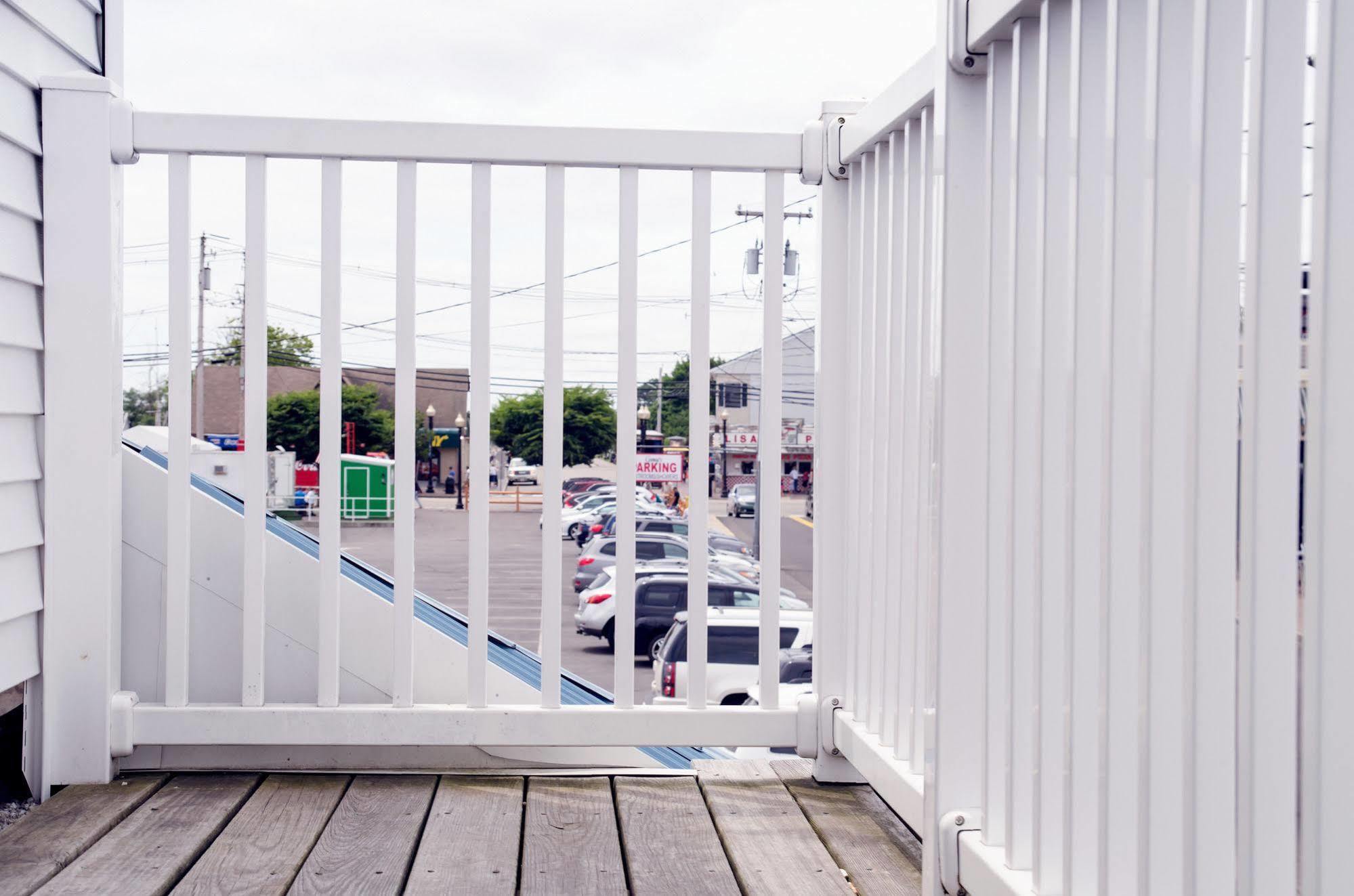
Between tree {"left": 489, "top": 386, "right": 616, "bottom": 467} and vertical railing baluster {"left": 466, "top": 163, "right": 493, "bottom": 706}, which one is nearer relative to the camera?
vertical railing baluster {"left": 466, "top": 163, "right": 493, "bottom": 706}

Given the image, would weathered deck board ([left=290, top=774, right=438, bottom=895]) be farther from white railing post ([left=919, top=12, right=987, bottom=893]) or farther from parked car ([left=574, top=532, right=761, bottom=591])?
parked car ([left=574, top=532, right=761, bottom=591])

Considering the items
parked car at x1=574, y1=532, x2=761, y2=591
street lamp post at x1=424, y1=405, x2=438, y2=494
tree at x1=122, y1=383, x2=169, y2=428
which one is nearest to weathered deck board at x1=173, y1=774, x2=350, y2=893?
tree at x1=122, y1=383, x2=169, y2=428

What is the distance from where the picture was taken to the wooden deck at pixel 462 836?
1242mm

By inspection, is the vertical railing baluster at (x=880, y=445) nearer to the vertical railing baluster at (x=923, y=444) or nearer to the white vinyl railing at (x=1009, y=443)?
the white vinyl railing at (x=1009, y=443)

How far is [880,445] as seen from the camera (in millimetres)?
1480

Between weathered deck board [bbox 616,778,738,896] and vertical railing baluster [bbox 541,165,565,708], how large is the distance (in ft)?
0.70

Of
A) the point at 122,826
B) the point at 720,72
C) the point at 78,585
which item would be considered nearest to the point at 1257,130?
the point at 122,826

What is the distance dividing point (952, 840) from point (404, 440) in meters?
1.00

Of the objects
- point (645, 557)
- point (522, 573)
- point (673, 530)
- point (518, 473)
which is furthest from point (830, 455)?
point (522, 573)

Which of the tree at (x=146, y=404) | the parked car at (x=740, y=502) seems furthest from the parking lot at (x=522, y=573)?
the tree at (x=146, y=404)

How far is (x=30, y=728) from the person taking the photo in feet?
5.12

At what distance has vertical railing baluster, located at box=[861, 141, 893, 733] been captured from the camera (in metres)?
1.46

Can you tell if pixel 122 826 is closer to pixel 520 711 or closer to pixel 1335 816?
pixel 520 711

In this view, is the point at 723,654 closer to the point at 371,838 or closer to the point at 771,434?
the point at 771,434
